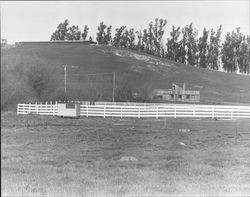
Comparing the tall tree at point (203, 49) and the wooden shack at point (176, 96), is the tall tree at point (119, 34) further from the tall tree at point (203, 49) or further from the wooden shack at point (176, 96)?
the tall tree at point (203, 49)

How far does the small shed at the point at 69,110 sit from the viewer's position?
23.6m

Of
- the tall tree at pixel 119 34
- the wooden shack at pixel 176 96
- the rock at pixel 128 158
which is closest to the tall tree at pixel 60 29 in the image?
the tall tree at pixel 119 34

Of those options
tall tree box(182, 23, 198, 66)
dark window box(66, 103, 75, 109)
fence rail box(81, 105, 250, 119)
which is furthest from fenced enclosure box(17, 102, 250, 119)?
tall tree box(182, 23, 198, 66)

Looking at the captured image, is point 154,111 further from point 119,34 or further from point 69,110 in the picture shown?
Answer: point 69,110

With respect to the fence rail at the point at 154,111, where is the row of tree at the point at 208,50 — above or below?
above

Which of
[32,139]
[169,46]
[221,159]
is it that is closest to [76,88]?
[32,139]

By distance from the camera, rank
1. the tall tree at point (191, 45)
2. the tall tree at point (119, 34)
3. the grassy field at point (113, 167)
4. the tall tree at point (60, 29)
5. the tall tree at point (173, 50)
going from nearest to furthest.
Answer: the grassy field at point (113, 167), the tall tree at point (60, 29), the tall tree at point (119, 34), the tall tree at point (191, 45), the tall tree at point (173, 50)

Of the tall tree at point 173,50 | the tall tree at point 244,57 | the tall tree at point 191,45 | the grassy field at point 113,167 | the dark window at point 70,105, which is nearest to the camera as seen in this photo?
the grassy field at point 113,167

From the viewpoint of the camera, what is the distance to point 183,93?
159 ft

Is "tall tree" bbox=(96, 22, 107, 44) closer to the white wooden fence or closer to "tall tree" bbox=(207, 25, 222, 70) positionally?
the white wooden fence

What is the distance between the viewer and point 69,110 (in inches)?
972

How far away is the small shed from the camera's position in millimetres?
23567

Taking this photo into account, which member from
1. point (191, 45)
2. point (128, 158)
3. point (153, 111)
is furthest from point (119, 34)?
point (191, 45)

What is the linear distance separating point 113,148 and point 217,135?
22.5 ft
